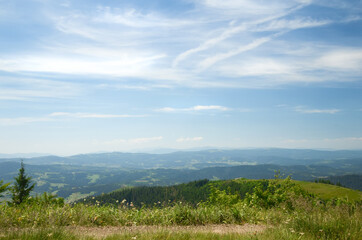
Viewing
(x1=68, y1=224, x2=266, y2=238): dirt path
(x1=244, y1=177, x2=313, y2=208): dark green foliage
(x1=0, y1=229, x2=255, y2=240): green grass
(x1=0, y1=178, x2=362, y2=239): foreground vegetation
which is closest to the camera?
(x1=0, y1=229, x2=255, y2=240): green grass

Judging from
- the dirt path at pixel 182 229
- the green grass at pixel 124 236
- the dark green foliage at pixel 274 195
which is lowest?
the dark green foliage at pixel 274 195

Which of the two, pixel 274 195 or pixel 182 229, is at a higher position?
pixel 182 229

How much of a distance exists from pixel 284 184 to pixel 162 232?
12.0 metres

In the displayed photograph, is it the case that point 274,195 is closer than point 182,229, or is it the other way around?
point 182,229

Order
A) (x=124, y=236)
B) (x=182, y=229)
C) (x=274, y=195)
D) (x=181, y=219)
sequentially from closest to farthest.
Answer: (x=124, y=236)
(x=182, y=229)
(x=181, y=219)
(x=274, y=195)

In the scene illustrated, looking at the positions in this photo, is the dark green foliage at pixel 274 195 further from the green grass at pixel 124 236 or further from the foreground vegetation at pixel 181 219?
the green grass at pixel 124 236

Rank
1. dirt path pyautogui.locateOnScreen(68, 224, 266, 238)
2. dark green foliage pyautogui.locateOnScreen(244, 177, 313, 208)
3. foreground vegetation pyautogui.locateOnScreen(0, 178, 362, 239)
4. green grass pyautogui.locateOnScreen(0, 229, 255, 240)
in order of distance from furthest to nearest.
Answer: dark green foliage pyautogui.locateOnScreen(244, 177, 313, 208)
dirt path pyautogui.locateOnScreen(68, 224, 266, 238)
foreground vegetation pyautogui.locateOnScreen(0, 178, 362, 239)
green grass pyautogui.locateOnScreen(0, 229, 255, 240)

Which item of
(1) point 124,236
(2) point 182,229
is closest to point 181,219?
(2) point 182,229

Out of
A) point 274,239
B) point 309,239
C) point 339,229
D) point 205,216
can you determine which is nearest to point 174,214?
point 205,216

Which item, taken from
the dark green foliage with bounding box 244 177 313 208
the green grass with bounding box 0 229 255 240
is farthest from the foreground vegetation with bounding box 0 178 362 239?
the dark green foliage with bounding box 244 177 313 208

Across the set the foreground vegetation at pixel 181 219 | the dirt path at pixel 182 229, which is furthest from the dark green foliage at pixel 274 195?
the dirt path at pixel 182 229

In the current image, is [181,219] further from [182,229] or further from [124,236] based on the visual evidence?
[124,236]

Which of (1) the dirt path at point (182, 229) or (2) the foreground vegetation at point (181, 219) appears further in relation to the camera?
(1) the dirt path at point (182, 229)

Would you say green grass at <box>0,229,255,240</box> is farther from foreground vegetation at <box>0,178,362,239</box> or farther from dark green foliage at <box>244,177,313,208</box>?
dark green foliage at <box>244,177,313,208</box>
